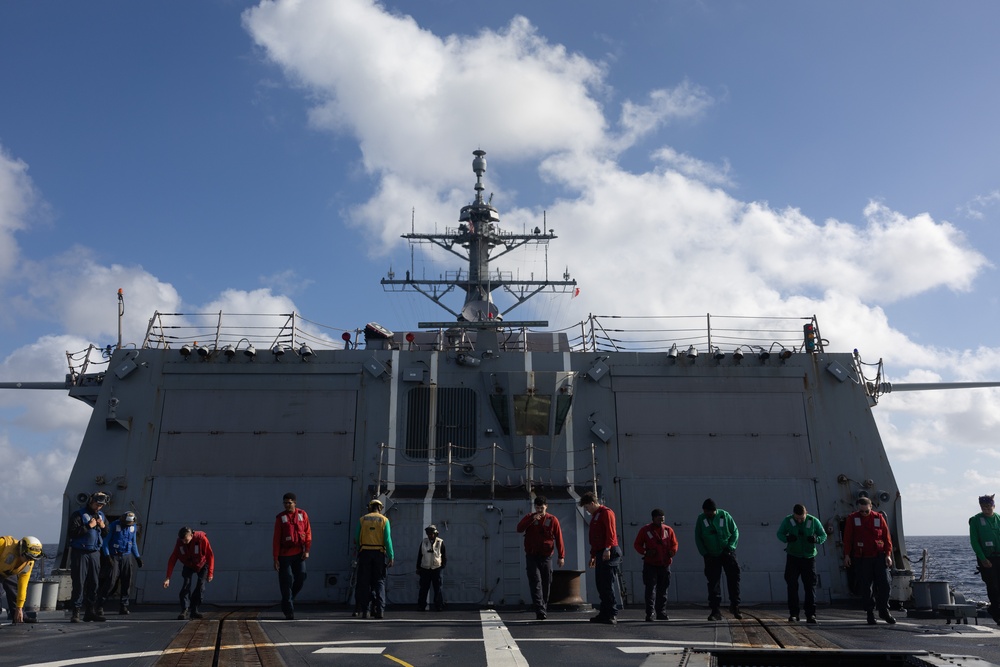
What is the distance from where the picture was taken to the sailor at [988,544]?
11.1 m

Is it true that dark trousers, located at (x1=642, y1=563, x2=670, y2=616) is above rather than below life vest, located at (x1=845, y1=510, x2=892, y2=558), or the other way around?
below

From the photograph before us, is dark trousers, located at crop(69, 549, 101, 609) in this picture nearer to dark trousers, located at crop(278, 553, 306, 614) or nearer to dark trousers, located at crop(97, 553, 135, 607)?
dark trousers, located at crop(97, 553, 135, 607)

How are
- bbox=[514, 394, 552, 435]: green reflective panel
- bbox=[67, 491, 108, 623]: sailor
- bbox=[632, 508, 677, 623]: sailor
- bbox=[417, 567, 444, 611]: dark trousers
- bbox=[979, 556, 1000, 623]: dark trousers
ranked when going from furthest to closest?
bbox=[514, 394, 552, 435]: green reflective panel, bbox=[417, 567, 444, 611]: dark trousers, bbox=[979, 556, 1000, 623]: dark trousers, bbox=[632, 508, 677, 623]: sailor, bbox=[67, 491, 108, 623]: sailor

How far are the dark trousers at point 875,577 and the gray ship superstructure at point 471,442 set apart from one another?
390 cm

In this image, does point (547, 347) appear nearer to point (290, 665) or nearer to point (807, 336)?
point (807, 336)

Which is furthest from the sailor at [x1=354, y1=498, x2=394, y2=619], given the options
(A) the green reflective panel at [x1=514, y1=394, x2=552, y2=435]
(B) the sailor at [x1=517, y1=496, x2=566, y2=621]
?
(A) the green reflective panel at [x1=514, y1=394, x2=552, y2=435]

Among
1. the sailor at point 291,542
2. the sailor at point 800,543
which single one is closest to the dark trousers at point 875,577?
the sailor at point 800,543

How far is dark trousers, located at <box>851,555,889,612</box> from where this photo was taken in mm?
10023

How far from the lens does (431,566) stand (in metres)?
12.0

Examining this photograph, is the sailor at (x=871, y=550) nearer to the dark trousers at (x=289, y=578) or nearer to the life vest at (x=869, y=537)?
the life vest at (x=869, y=537)

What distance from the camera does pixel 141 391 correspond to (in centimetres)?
1541

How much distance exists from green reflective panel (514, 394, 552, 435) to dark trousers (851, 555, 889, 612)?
230 inches

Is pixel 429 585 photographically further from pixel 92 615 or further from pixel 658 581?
pixel 92 615

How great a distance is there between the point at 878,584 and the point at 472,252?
1477cm
